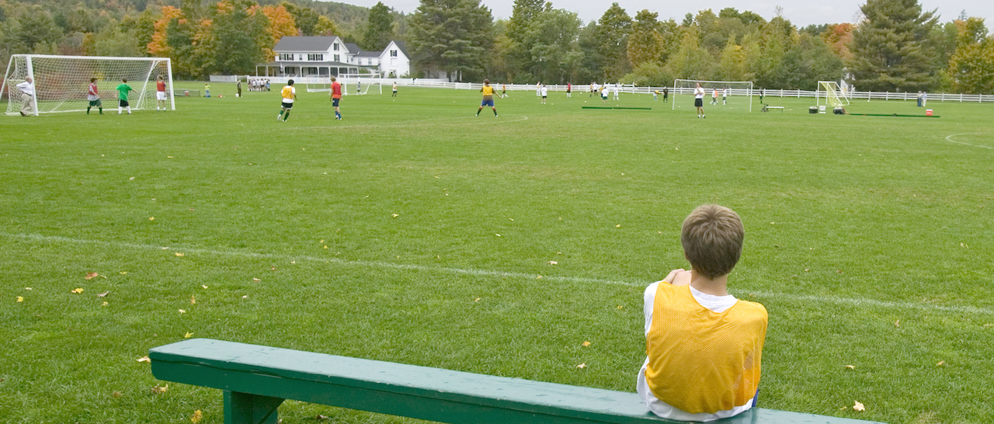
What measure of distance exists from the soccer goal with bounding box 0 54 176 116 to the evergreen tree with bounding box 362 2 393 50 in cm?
10619

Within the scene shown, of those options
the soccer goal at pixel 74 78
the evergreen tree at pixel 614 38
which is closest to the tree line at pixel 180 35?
the evergreen tree at pixel 614 38

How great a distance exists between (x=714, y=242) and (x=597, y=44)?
109m

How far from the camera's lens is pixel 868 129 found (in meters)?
27.6

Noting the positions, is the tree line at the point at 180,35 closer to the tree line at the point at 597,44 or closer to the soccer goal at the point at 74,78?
the tree line at the point at 597,44

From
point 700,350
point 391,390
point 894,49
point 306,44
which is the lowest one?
point 391,390

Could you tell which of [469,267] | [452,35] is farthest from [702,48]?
[469,267]

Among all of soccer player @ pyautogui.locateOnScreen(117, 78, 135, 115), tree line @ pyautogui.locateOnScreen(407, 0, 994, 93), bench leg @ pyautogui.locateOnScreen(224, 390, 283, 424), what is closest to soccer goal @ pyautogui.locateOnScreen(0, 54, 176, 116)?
soccer player @ pyautogui.locateOnScreen(117, 78, 135, 115)

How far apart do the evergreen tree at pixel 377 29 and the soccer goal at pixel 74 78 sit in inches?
4181

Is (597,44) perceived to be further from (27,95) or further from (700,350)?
(700,350)

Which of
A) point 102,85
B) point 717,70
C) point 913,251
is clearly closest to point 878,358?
point 913,251

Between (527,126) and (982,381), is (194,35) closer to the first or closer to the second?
(527,126)

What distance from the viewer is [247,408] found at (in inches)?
145

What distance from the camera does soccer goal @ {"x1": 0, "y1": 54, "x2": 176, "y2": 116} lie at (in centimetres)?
3064

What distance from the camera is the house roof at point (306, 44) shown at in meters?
116
